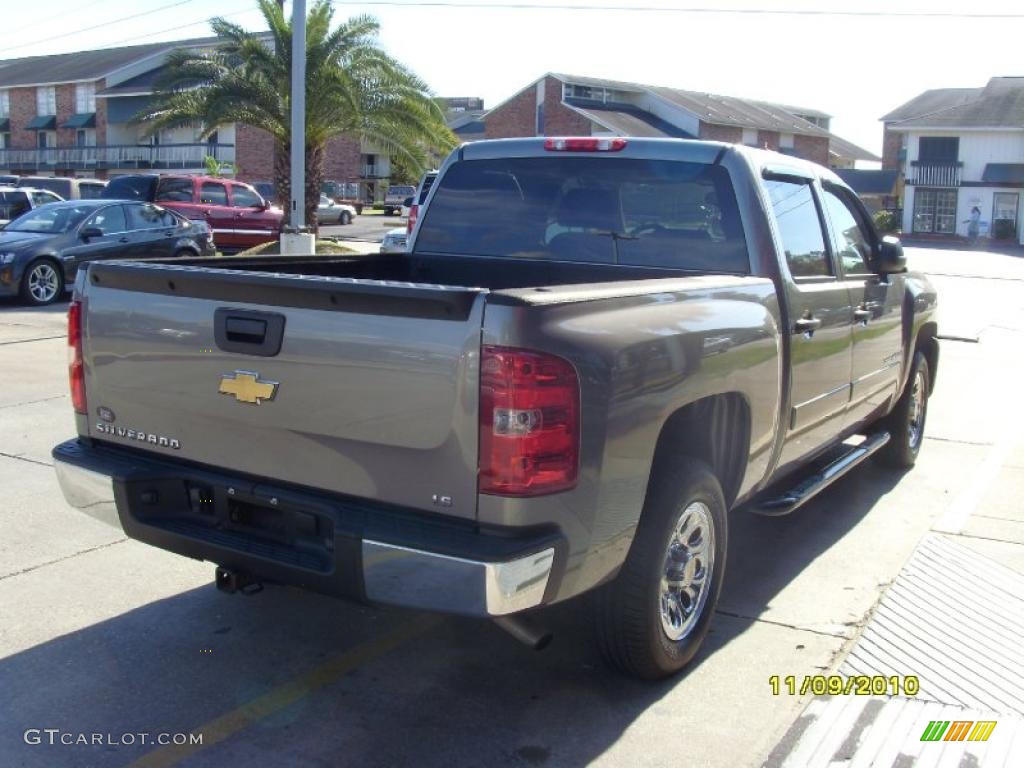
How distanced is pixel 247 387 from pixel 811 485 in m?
2.82

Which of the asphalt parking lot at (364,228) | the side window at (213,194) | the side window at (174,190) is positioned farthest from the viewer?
the asphalt parking lot at (364,228)

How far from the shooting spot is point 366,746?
12.0 feet

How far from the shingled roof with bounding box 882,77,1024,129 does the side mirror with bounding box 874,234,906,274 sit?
5122 centimetres

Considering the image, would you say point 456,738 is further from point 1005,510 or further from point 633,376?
point 1005,510

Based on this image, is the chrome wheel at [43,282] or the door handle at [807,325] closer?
the door handle at [807,325]

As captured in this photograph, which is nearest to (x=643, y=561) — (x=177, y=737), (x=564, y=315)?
(x=564, y=315)

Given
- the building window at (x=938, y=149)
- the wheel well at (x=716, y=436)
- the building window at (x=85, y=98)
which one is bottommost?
the wheel well at (x=716, y=436)

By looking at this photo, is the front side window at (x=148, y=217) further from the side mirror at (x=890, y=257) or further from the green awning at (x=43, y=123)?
the green awning at (x=43, y=123)

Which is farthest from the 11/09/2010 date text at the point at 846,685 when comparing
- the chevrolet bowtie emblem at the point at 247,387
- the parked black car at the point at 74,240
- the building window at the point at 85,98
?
the building window at the point at 85,98

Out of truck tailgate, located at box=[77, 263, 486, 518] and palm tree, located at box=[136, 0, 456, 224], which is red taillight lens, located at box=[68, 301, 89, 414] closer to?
truck tailgate, located at box=[77, 263, 486, 518]

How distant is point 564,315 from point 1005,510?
449 centimetres

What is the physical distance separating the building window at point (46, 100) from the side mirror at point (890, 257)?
2423 inches

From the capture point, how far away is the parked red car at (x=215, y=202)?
21797 mm

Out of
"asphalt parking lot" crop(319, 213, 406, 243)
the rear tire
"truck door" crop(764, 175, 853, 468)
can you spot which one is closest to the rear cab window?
"truck door" crop(764, 175, 853, 468)
